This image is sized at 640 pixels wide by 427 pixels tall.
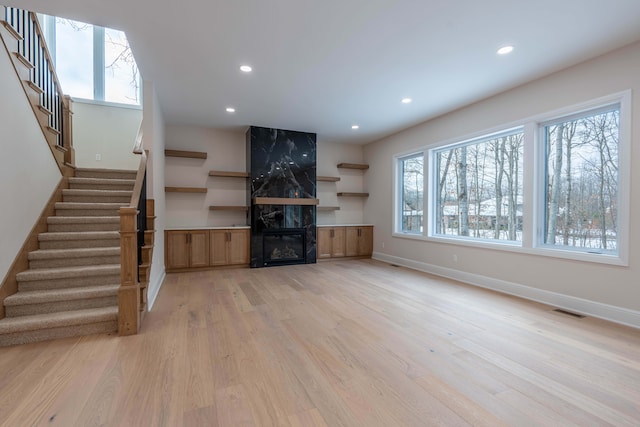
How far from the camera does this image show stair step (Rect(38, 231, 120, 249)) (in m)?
3.03

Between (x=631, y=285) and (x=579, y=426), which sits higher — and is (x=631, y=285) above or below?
above

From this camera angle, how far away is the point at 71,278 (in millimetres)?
2785

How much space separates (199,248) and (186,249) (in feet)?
0.70

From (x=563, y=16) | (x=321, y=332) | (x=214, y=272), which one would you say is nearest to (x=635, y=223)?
(x=563, y=16)

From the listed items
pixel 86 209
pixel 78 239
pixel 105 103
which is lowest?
pixel 78 239

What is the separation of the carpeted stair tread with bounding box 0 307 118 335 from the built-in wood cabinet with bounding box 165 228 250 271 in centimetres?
233

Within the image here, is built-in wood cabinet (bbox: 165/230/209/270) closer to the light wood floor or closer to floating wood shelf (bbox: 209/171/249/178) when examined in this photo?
floating wood shelf (bbox: 209/171/249/178)

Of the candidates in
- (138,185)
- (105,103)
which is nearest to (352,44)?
(138,185)

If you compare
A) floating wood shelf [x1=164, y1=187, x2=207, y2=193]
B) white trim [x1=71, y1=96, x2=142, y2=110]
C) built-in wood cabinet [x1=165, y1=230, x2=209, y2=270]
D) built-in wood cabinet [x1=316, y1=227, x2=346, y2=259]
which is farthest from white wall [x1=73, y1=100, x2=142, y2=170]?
built-in wood cabinet [x1=316, y1=227, x2=346, y2=259]

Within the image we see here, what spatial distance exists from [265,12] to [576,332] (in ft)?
12.9

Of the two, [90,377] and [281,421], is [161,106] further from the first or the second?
[281,421]

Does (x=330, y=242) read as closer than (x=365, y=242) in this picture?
Yes

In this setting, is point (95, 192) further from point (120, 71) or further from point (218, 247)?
point (120, 71)

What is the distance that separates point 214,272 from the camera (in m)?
5.05
